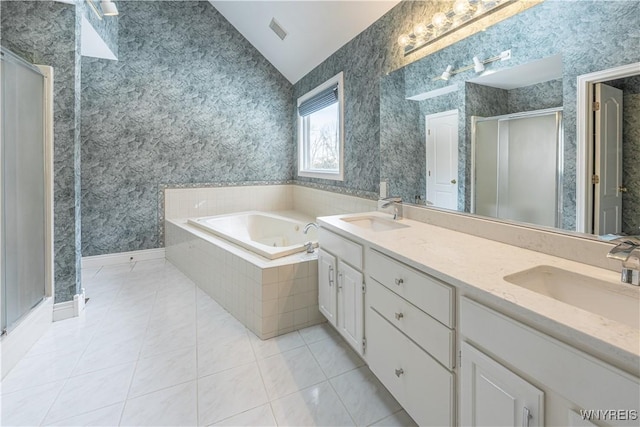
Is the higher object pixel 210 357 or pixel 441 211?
pixel 441 211

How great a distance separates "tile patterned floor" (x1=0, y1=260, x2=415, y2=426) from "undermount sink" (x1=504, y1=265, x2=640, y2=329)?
0.88 m

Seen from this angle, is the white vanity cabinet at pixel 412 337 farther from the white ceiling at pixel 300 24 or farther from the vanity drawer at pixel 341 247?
the white ceiling at pixel 300 24

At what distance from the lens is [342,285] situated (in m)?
1.82

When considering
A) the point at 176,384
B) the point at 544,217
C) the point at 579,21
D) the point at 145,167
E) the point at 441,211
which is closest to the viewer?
the point at 579,21

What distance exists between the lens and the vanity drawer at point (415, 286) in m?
1.05

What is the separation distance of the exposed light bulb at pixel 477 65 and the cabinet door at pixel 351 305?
1246 millimetres

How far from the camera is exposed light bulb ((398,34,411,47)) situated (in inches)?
85.3

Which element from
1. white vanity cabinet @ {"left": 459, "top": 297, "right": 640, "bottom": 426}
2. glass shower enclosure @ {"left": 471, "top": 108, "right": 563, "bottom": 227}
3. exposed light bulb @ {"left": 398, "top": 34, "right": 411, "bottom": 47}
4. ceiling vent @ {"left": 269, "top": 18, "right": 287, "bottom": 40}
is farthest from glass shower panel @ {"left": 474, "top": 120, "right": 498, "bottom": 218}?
ceiling vent @ {"left": 269, "top": 18, "right": 287, "bottom": 40}

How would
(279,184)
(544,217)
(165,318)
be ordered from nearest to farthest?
(544,217), (165,318), (279,184)

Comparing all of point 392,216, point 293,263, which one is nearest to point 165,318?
point 293,263

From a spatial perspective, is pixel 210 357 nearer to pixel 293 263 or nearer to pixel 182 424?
pixel 182 424

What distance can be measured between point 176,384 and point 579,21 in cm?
248

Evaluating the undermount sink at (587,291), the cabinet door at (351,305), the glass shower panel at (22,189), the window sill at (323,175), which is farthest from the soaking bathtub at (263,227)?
the undermount sink at (587,291)

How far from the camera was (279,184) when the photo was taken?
14.7ft
